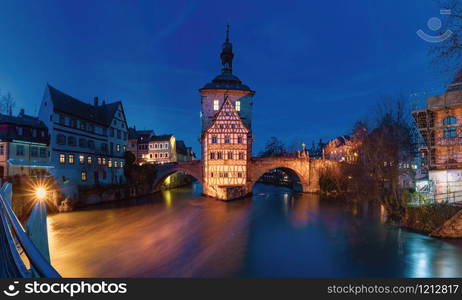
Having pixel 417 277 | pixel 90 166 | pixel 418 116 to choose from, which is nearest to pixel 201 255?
pixel 417 277

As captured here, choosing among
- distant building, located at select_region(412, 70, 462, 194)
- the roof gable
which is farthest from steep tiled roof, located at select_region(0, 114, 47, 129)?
distant building, located at select_region(412, 70, 462, 194)

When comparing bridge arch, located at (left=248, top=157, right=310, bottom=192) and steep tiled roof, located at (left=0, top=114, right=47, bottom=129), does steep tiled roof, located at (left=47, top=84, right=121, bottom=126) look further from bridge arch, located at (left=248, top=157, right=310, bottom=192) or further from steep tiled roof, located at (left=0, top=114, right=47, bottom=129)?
bridge arch, located at (left=248, top=157, right=310, bottom=192)

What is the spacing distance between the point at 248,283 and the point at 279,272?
188 centimetres

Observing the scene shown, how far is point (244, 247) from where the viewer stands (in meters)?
16.0

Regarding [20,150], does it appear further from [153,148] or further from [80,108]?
[153,148]

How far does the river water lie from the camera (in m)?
12.1

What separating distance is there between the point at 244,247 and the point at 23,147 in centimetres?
2624

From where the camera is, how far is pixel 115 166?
40.7 m

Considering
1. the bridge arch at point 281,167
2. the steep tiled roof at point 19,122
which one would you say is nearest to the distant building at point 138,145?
the bridge arch at point 281,167

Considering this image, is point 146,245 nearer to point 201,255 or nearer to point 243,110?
point 201,255

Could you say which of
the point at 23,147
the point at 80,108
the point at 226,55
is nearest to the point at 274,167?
the point at 226,55

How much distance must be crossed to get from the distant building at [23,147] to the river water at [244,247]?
655cm

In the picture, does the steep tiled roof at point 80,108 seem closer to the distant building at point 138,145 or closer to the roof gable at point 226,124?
the roof gable at point 226,124

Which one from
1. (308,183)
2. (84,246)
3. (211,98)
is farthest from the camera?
(308,183)
